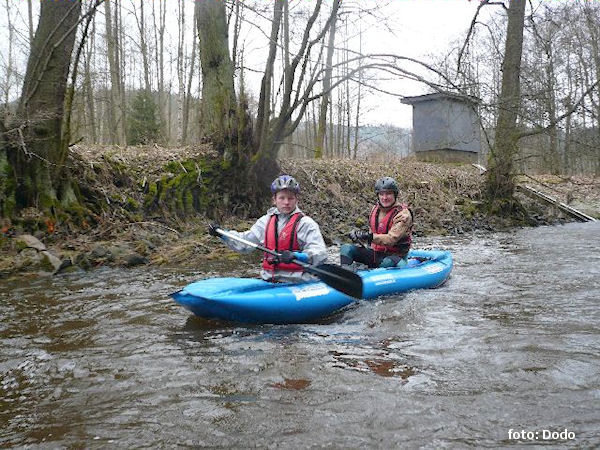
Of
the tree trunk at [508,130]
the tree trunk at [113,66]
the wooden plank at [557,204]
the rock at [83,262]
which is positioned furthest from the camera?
the tree trunk at [113,66]

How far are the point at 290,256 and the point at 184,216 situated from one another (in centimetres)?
559

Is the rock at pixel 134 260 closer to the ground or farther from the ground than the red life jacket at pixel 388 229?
closer to the ground

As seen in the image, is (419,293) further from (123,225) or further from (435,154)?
(435,154)

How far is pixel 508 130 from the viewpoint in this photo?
12516mm

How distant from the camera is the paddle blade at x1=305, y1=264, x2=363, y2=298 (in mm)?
4930

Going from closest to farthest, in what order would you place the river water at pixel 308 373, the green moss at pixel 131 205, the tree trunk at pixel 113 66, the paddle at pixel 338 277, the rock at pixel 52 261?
the river water at pixel 308 373, the paddle at pixel 338 277, the rock at pixel 52 261, the green moss at pixel 131 205, the tree trunk at pixel 113 66

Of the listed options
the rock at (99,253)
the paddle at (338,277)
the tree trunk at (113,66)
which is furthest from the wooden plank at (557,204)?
the tree trunk at (113,66)

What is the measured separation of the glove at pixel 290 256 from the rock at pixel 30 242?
4.35m

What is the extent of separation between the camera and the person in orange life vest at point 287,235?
5.36 metres

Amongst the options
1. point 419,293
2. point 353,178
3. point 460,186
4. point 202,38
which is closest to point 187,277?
point 419,293

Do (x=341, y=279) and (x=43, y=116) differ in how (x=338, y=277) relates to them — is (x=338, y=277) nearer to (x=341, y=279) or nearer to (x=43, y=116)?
(x=341, y=279)

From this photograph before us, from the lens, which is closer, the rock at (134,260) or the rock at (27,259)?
the rock at (27,259)

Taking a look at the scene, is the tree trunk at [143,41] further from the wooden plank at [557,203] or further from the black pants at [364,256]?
the black pants at [364,256]

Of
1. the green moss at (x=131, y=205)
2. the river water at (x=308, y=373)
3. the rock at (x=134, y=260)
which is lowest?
the river water at (x=308, y=373)
